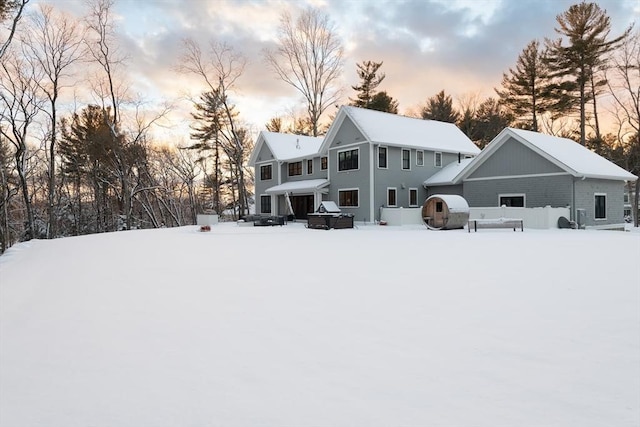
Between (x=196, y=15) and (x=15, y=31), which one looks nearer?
(x=15, y=31)

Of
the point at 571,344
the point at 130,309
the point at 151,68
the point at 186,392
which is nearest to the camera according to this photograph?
the point at 186,392

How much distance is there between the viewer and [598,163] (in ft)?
71.4

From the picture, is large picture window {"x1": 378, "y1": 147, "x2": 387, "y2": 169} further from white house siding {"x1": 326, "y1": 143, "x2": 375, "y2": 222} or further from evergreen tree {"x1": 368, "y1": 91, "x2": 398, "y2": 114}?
evergreen tree {"x1": 368, "y1": 91, "x2": 398, "y2": 114}

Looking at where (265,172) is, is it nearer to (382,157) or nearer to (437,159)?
(382,157)

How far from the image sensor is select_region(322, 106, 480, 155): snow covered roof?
82.6 feet

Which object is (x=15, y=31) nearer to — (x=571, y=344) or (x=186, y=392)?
(x=186, y=392)

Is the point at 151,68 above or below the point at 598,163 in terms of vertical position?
above

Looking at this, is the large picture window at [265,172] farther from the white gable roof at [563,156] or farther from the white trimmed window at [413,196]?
the white gable roof at [563,156]

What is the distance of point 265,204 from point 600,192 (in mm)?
22865

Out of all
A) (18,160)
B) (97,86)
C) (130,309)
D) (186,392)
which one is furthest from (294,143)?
(186,392)

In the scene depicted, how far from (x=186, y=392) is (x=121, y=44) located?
31044mm

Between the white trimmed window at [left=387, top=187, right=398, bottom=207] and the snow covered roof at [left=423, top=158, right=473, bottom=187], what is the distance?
2315mm

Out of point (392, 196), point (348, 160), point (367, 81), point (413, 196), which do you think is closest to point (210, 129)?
point (367, 81)

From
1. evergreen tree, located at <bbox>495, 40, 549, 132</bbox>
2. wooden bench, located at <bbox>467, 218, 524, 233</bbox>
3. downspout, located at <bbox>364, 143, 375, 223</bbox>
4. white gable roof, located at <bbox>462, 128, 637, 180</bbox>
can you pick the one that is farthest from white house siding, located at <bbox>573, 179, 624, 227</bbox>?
evergreen tree, located at <bbox>495, 40, 549, 132</bbox>
